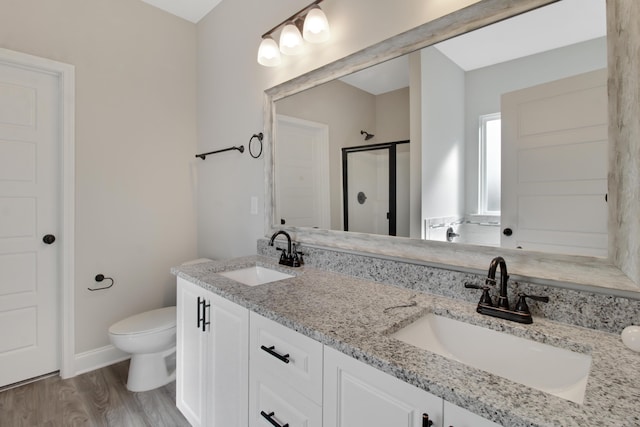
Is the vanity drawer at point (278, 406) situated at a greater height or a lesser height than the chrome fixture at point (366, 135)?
lesser

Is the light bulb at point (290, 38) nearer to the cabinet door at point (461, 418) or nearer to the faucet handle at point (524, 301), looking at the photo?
the faucet handle at point (524, 301)

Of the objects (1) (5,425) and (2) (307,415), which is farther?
(1) (5,425)

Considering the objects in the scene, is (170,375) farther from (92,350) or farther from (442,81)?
(442,81)

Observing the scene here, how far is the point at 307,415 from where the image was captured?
0.97 m

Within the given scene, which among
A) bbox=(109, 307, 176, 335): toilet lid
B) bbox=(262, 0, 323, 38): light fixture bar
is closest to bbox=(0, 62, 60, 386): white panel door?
bbox=(109, 307, 176, 335): toilet lid

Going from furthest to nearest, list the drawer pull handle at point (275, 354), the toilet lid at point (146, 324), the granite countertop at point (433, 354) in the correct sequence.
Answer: the toilet lid at point (146, 324), the drawer pull handle at point (275, 354), the granite countertop at point (433, 354)

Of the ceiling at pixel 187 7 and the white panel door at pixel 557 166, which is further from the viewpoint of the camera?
the ceiling at pixel 187 7

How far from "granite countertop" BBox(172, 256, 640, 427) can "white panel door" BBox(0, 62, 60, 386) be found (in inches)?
59.2

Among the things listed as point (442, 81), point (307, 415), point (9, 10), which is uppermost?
point (9, 10)

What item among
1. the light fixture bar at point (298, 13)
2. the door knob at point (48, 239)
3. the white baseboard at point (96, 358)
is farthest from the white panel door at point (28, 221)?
the light fixture bar at point (298, 13)

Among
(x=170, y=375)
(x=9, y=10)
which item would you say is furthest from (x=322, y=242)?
(x=9, y=10)

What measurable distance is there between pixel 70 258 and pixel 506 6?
280cm

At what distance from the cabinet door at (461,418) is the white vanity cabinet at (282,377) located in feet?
1.21

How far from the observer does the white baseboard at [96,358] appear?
2246 mm
